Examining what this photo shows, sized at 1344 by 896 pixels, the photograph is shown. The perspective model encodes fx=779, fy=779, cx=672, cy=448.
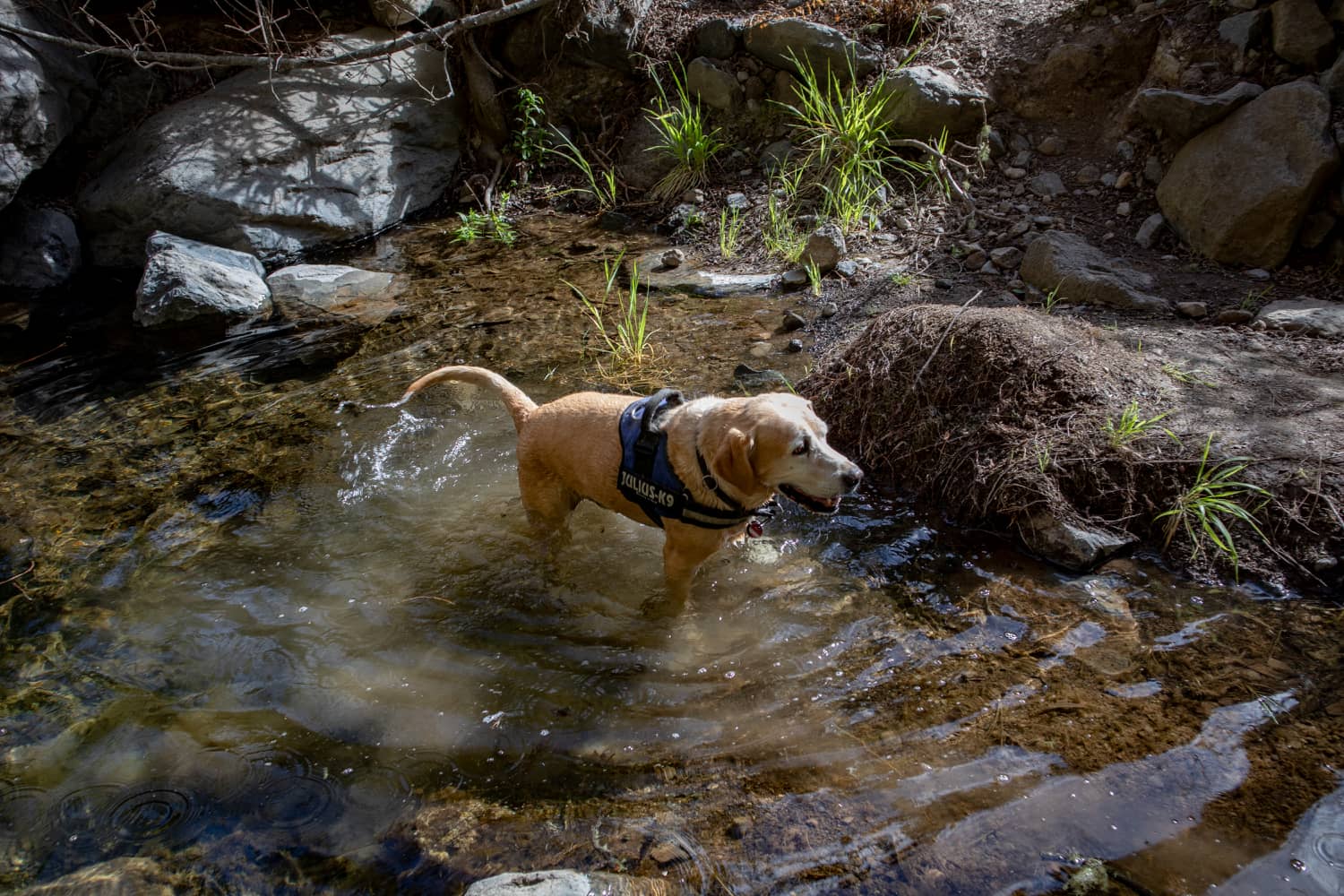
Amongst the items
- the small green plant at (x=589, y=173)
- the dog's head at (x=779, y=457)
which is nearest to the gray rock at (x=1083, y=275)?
the dog's head at (x=779, y=457)

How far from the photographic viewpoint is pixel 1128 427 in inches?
172

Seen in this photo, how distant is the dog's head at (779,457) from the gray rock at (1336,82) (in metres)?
5.77

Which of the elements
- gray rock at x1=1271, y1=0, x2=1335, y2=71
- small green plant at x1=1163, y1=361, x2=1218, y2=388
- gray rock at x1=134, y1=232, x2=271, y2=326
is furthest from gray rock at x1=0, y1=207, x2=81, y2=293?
gray rock at x1=1271, y1=0, x2=1335, y2=71

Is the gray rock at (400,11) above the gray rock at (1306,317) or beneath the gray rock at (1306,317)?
above

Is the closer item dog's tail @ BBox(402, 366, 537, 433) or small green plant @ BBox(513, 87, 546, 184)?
dog's tail @ BBox(402, 366, 537, 433)

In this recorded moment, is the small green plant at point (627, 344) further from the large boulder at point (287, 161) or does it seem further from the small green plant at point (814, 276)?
the large boulder at point (287, 161)

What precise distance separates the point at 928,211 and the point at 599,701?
6.12 metres

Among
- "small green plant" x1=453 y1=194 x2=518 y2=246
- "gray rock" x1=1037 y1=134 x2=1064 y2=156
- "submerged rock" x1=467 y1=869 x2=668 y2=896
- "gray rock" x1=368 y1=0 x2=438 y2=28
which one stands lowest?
"submerged rock" x1=467 y1=869 x2=668 y2=896

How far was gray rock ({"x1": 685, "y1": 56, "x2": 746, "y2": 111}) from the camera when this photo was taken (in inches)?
376

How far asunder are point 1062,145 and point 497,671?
24.5ft

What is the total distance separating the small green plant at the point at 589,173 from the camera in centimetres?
941

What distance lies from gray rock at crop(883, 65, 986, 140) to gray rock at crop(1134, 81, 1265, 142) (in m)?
1.59

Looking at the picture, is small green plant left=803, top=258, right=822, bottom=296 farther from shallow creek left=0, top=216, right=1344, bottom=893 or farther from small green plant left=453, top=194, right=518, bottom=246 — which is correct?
small green plant left=453, top=194, right=518, bottom=246

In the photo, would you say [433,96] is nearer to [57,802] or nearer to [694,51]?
[694,51]
